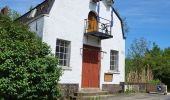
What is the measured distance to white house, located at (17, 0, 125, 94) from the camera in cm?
1723

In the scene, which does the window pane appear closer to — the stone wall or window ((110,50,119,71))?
window ((110,50,119,71))

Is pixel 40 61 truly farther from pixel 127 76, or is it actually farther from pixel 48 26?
pixel 127 76

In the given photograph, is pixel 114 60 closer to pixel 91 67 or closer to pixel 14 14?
pixel 91 67

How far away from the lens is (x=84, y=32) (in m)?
18.9

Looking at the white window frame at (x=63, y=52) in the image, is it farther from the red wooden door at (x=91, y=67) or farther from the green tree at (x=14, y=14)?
the green tree at (x=14, y=14)

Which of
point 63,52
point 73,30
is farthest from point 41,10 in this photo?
point 63,52

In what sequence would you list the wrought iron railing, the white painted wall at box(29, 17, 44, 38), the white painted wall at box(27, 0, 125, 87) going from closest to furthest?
the white painted wall at box(29, 17, 44, 38)
the white painted wall at box(27, 0, 125, 87)
the wrought iron railing

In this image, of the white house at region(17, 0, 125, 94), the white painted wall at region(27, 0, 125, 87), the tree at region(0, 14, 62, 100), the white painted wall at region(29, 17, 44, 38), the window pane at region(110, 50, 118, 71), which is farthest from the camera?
the window pane at region(110, 50, 118, 71)

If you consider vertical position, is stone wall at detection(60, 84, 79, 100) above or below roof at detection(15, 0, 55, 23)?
below

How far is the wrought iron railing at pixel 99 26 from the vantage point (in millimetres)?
19178

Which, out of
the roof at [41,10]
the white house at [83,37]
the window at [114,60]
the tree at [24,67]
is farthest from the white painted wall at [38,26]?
the window at [114,60]

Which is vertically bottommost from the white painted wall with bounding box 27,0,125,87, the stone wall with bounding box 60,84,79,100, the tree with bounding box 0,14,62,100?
the stone wall with bounding box 60,84,79,100

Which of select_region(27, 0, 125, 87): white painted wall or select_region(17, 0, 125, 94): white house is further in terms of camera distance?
select_region(17, 0, 125, 94): white house

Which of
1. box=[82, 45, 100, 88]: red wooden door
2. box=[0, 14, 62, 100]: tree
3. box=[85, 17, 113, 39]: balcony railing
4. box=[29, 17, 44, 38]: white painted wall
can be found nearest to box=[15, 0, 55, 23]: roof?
box=[29, 17, 44, 38]: white painted wall
